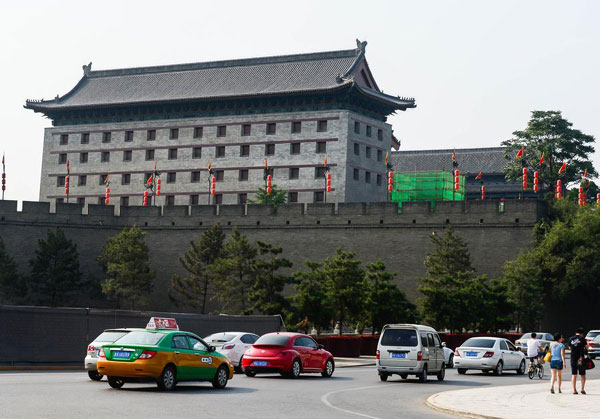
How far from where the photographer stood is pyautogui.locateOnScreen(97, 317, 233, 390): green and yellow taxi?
18.0 m

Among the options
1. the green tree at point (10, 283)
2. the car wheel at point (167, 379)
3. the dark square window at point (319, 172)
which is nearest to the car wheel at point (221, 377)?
the car wheel at point (167, 379)

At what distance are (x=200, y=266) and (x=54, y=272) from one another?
28.9ft

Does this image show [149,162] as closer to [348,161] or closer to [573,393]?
[348,161]

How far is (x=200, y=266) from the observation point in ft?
183

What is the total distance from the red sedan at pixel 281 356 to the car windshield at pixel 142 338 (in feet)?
18.2

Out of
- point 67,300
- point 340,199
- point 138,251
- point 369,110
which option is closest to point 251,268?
point 138,251

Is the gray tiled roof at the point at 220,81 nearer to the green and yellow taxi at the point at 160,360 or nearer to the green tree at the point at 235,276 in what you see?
the green tree at the point at 235,276

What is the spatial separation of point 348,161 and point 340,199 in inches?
120

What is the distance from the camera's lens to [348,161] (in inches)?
2756

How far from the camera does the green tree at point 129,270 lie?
56062 mm

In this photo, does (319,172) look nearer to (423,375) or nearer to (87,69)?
(87,69)

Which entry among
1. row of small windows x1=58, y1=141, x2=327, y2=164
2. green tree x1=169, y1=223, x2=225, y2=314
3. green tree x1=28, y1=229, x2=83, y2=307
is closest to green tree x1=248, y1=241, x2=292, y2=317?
green tree x1=169, y1=223, x2=225, y2=314

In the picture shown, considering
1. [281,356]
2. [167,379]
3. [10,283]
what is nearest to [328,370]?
[281,356]

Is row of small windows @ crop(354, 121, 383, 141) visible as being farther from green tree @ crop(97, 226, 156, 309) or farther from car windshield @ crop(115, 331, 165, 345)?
car windshield @ crop(115, 331, 165, 345)
